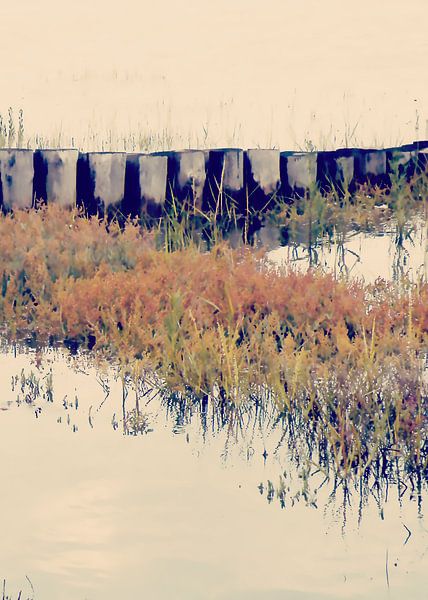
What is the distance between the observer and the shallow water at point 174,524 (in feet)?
9.86

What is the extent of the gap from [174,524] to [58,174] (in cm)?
506

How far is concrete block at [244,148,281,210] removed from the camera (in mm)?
8688

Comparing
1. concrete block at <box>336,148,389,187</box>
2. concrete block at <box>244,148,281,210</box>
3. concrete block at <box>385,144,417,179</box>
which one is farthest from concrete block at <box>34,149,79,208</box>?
concrete block at <box>385,144,417,179</box>

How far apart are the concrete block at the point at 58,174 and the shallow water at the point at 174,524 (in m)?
3.91

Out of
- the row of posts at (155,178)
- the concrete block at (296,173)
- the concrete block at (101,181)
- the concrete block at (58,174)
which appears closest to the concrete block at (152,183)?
the row of posts at (155,178)

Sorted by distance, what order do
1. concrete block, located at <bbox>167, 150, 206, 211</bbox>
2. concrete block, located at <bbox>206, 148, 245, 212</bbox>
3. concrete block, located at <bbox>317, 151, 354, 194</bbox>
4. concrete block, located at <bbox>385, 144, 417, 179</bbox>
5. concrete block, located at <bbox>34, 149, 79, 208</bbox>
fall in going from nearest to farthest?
1. concrete block, located at <bbox>34, 149, 79, 208</bbox>
2. concrete block, located at <bbox>167, 150, 206, 211</bbox>
3. concrete block, located at <bbox>206, 148, 245, 212</bbox>
4. concrete block, located at <bbox>317, 151, 354, 194</bbox>
5. concrete block, located at <bbox>385, 144, 417, 179</bbox>

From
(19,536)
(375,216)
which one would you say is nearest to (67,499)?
(19,536)

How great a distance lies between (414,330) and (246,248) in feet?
6.66

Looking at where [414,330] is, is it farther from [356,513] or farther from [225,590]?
[225,590]

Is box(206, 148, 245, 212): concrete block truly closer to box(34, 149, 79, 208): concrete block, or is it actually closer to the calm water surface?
box(34, 149, 79, 208): concrete block

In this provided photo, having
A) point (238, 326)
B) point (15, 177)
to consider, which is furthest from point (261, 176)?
point (238, 326)

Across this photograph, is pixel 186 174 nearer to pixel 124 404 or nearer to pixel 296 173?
pixel 296 173

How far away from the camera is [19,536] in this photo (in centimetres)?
327

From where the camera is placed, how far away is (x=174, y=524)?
A: 340cm
